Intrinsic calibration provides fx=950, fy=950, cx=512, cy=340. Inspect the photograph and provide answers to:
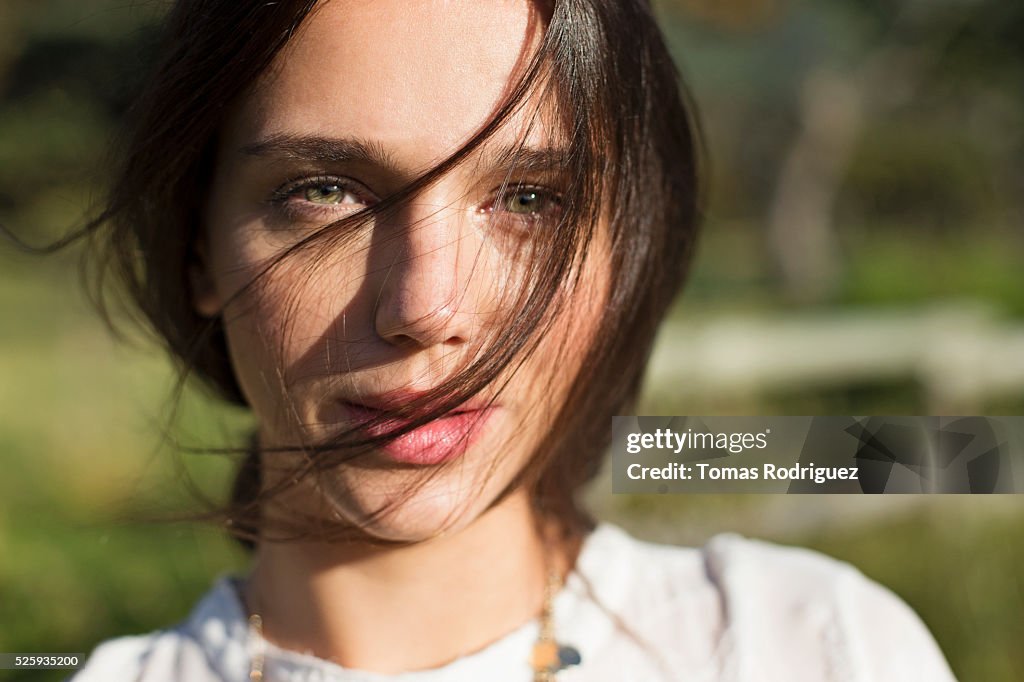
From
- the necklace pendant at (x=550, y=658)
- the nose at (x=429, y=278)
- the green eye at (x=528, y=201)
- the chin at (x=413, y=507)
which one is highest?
the green eye at (x=528, y=201)

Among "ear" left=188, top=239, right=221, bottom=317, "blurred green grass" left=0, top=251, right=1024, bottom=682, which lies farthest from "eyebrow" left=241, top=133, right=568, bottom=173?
"blurred green grass" left=0, top=251, right=1024, bottom=682

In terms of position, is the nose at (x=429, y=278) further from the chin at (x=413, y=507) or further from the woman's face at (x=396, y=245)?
the chin at (x=413, y=507)

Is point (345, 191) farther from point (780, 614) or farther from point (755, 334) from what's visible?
point (755, 334)

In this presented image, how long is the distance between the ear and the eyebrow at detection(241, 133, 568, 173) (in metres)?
0.24

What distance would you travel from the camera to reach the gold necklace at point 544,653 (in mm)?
1146

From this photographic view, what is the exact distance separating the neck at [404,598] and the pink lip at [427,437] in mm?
144

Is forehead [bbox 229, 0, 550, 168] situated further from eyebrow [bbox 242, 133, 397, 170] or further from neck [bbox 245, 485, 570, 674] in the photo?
neck [bbox 245, 485, 570, 674]

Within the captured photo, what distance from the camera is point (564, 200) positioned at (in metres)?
1.04

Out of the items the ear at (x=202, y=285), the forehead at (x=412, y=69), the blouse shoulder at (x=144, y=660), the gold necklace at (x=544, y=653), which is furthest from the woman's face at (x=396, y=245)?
the blouse shoulder at (x=144, y=660)

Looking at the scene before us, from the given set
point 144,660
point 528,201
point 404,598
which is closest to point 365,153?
point 528,201

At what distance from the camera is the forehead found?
0.95 m

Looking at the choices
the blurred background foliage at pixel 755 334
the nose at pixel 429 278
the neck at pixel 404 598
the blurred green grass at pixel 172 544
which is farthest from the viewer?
the blurred background foliage at pixel 755 334

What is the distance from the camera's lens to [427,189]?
3.14ft

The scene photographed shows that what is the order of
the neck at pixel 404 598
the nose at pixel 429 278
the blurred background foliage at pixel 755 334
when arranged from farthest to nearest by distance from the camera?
the blurred background foliage at pixel 755 334, the neck at pixel 404 598, the nose at pixel 429 278
